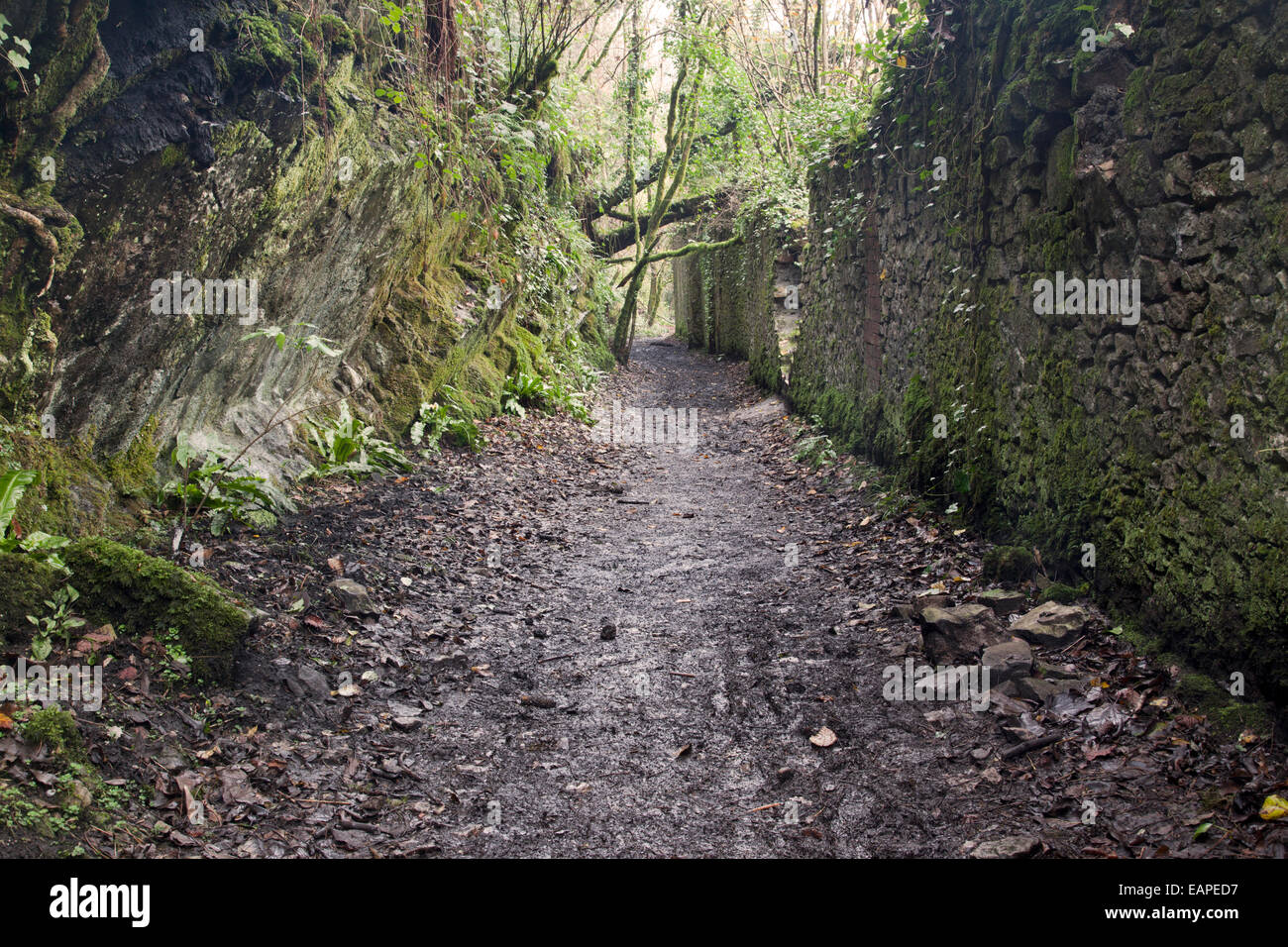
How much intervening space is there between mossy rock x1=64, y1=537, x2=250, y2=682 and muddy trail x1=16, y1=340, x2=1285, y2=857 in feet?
0.55

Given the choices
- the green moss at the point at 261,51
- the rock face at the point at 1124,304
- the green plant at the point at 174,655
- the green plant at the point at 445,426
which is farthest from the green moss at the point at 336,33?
the rock face at the point at 1124,304

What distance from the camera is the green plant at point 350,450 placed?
679 centimetres

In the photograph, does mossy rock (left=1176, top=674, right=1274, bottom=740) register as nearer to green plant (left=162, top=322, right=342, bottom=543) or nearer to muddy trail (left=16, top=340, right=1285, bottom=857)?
muddy trail (left=16, top=340, right=1285, bottom=857)

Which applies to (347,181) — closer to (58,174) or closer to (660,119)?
(58,174)

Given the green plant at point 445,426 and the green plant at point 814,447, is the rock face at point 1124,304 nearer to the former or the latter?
the green plant at point 814,447

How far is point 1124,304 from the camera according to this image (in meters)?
4.18

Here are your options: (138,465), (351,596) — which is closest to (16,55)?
(138,465)

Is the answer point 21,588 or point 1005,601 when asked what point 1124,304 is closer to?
point 1005,601

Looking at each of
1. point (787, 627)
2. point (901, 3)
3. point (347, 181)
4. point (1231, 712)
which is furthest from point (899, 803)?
point (901, 3)

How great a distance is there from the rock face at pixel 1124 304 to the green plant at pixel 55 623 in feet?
16.4

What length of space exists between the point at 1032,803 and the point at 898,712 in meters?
0.92

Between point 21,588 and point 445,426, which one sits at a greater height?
point 445,426

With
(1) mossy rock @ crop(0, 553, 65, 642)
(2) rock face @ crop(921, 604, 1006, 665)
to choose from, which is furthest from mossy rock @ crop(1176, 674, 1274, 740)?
(1) mossy rock @ crop(0, 553, 65, 642)

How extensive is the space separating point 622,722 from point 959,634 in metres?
1.88
